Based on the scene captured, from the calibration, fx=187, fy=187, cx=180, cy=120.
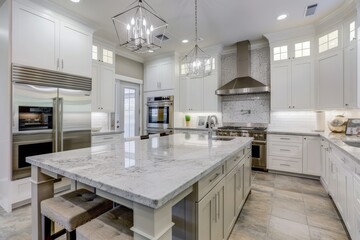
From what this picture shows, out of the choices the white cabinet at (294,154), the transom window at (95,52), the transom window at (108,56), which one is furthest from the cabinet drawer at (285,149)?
the transom window at (95,52)

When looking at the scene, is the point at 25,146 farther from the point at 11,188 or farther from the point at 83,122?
the point at 83,122

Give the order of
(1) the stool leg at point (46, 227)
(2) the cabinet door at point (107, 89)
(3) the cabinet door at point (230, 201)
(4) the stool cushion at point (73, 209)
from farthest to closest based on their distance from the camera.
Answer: (2) the cabinet door at point (107, 89) < (3) the cabinet door at point (230, 201) < (1) the stool leg at point (46, 227) < (4) the stool cushion at point (73, 209)

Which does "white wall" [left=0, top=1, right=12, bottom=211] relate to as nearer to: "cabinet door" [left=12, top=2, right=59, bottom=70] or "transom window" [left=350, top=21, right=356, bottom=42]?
"cabinet door" [left=12, top=2, right=59, bottom=70]

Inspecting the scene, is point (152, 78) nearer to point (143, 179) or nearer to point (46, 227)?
point (46, 227)

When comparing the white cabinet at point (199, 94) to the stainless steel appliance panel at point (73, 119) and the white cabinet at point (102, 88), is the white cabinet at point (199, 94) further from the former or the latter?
the stainless steel appliance panel at point (73, 119)

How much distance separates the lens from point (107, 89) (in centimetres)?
432

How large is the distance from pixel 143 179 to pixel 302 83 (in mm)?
4128

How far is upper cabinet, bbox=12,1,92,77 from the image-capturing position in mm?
2586

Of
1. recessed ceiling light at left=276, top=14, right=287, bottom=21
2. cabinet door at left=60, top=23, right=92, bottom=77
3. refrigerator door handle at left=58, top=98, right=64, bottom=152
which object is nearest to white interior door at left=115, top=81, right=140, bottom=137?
cabinet door at left=60, top=23, right=92, bottom=77

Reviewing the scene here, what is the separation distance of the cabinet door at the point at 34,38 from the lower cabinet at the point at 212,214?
3.02 meters

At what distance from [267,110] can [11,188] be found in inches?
197

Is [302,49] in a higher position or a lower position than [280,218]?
higher

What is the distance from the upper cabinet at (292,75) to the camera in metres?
3.85

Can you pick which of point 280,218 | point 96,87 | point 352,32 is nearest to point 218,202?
point 280,218
